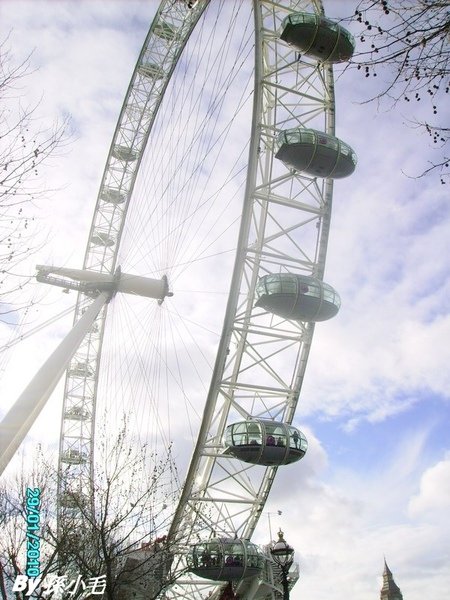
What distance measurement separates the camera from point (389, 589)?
88.6 meters

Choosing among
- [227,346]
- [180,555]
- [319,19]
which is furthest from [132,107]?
[180,555]

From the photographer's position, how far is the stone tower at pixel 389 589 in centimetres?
A: 8800

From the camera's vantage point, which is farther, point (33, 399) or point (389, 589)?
point (389, 589)

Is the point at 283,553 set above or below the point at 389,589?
below

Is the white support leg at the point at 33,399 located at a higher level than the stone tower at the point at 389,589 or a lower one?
lower

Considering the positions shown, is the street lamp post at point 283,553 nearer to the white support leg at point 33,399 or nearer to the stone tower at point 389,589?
the white support leg at point 33,399

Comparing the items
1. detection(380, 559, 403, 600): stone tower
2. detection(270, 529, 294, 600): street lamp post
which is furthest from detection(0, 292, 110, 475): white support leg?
detection(380, 559, 403, 600): stone tower

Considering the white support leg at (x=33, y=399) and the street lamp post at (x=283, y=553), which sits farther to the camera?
the street lamp post at (x=283, y=553)

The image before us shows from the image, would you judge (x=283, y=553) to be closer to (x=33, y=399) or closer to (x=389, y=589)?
(x=33, y=399)

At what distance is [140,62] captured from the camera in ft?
120

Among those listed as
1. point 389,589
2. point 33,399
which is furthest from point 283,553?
point 389,589

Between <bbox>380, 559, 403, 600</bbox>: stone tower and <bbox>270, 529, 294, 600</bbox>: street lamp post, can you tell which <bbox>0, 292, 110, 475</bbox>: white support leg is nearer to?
<bbox>270, 529, 294, 600</bbox>: street lamp post

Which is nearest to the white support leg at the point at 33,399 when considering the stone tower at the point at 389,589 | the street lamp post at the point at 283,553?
the street lamp post at the point at 283,553

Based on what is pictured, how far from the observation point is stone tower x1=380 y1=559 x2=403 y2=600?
88.0 m
